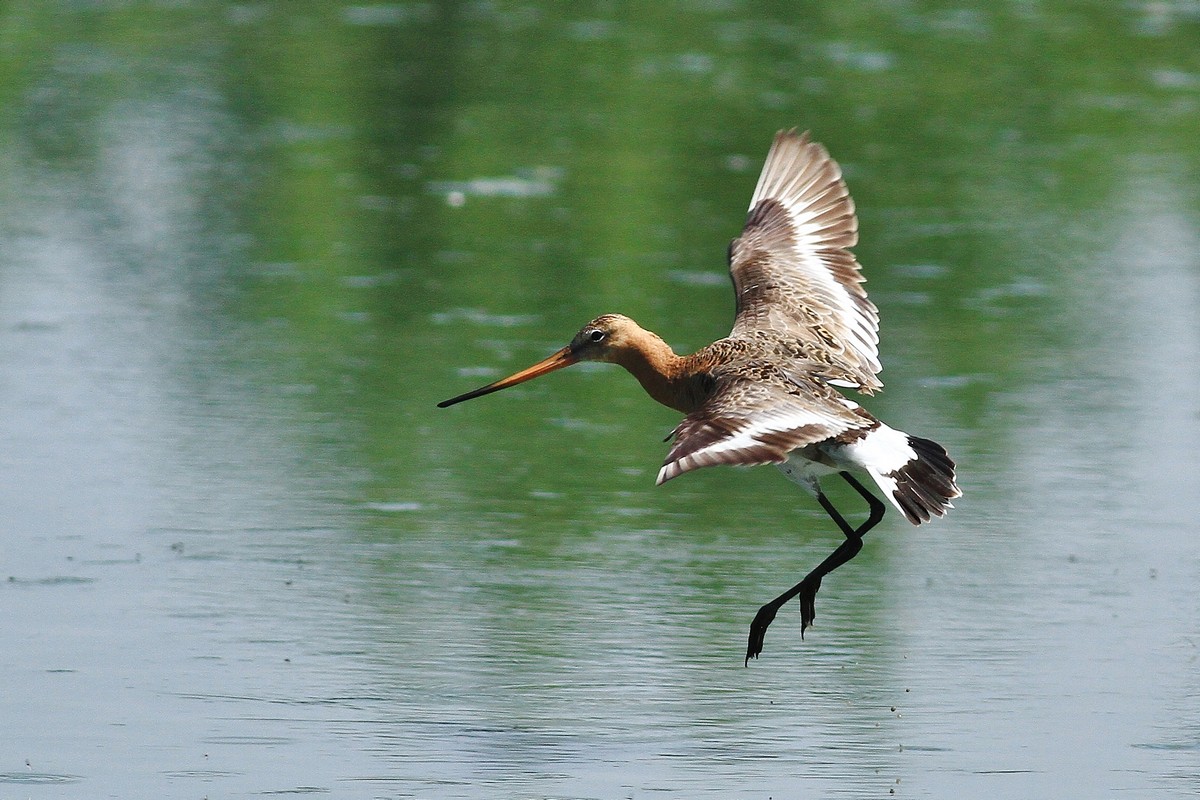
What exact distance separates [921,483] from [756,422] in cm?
58

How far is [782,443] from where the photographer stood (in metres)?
5.19

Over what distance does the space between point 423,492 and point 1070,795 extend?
9.84 feet

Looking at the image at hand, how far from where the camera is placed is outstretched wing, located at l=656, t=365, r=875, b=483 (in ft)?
16.3

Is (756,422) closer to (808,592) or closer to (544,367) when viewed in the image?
(808,592)

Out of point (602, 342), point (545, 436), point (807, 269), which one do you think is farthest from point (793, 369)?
point (545, 436)

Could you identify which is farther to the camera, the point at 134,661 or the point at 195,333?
the point at 195,333

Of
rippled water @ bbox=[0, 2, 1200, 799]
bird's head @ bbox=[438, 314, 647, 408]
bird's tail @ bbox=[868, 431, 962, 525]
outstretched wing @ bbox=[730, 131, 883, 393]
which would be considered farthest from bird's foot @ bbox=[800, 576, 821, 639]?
bird's head @ bbox=[438, 314, 647, 408]

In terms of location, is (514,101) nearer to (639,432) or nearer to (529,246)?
(529,246)

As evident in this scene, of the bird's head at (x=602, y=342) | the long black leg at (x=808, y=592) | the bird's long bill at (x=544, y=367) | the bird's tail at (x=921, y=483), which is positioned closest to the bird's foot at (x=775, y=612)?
the long black leg at (x=808, y=592)

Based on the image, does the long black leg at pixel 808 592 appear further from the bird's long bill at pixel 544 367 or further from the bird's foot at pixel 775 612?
the bird's long bill at pixel 544 367

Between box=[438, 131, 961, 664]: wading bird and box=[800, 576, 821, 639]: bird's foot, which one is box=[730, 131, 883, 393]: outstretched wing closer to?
box=[438, 131, 961, 664]: wading bird

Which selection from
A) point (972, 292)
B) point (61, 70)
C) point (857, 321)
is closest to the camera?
point (857, 321)

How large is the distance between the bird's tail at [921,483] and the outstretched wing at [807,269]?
61 cm

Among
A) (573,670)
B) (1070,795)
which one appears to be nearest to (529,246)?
(573,670)
